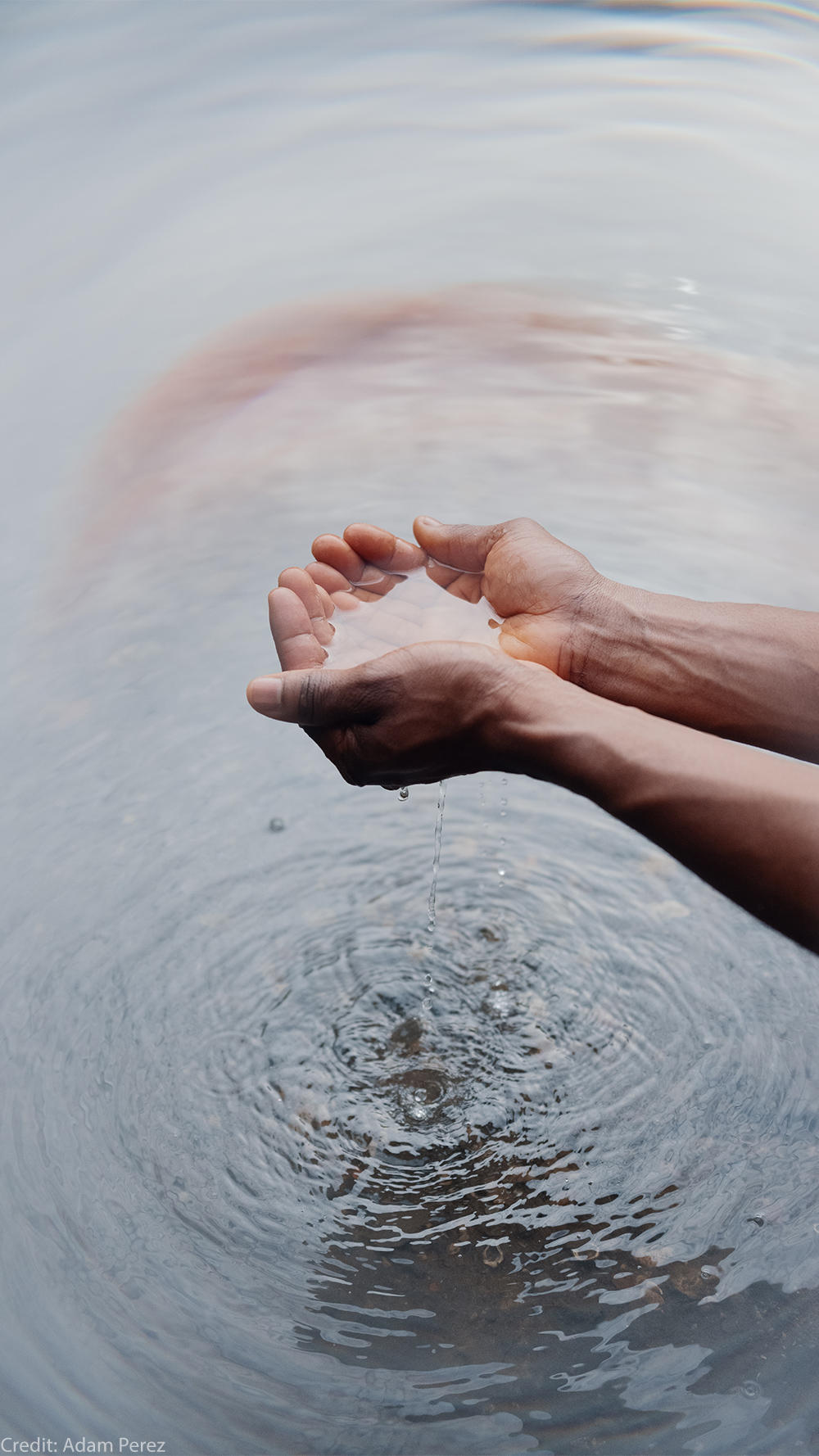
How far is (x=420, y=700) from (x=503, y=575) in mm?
440

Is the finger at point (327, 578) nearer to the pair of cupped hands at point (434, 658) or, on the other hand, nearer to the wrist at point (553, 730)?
the pair of cupped hands at point (434, 658)

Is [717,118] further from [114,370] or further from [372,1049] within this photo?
[372,1049]

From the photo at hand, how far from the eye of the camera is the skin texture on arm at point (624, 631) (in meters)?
1.52

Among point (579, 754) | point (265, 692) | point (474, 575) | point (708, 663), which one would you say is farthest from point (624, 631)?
point (265, 692)

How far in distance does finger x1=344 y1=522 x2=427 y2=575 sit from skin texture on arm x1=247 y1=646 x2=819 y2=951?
0.24 m

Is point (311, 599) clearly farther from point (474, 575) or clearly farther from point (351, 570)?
point (474, 575)

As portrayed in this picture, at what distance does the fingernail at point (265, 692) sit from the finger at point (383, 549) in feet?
1.35

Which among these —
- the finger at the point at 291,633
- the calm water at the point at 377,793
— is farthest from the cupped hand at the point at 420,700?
the calm water at the point at 377,793

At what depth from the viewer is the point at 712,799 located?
1.06m

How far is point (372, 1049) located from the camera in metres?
1.59

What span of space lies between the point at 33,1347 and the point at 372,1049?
561 mm

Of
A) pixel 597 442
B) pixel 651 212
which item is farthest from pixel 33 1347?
pixel 651 212

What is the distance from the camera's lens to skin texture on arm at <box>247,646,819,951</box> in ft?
3.44

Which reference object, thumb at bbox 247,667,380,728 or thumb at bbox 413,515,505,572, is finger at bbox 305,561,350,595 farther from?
thumb at bbox 247,667,380,728
